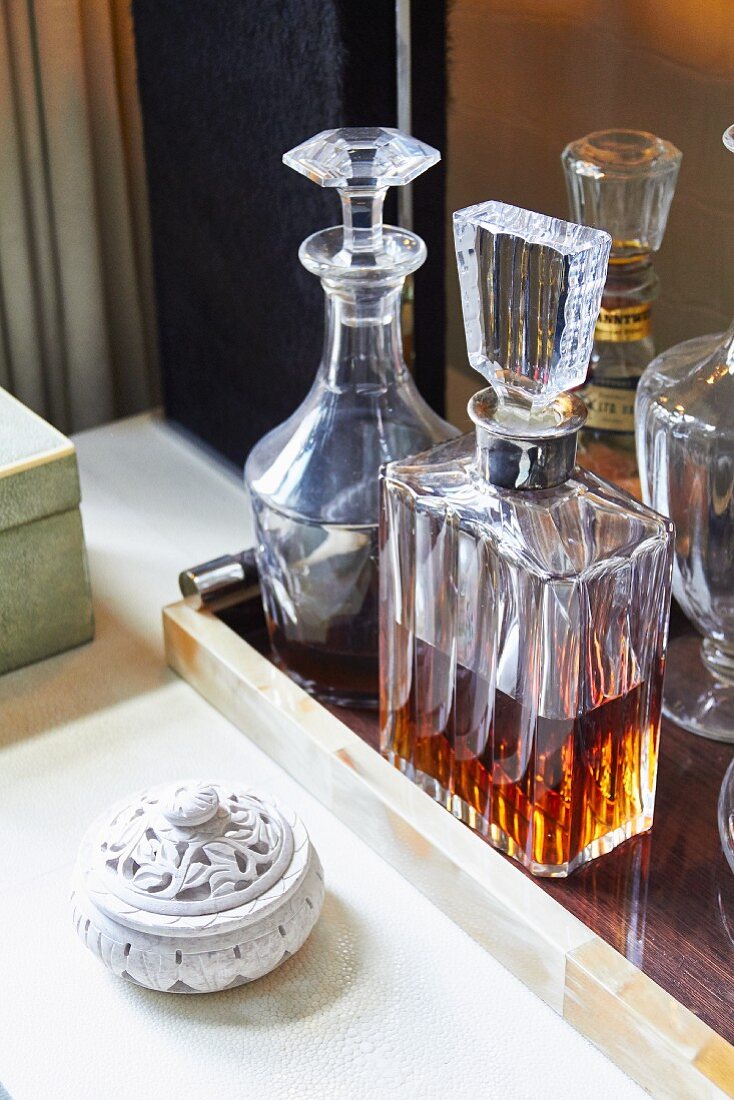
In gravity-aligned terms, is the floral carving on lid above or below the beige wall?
below

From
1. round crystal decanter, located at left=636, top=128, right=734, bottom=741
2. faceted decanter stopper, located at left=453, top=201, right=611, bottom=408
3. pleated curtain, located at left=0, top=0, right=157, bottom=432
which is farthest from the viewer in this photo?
pleated curtain, located at left=0, top=0, right=157, bottom=432

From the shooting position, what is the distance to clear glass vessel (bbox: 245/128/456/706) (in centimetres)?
50

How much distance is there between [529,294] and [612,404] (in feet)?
0.69

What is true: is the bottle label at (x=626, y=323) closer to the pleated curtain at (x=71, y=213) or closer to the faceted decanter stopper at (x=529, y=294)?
the faceted decanter stopper at (x=529, y=294)

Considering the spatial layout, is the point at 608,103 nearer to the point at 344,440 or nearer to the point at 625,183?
the point at 625,183

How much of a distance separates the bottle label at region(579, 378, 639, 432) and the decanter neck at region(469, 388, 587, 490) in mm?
172

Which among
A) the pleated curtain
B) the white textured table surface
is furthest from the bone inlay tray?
the pleated curtain

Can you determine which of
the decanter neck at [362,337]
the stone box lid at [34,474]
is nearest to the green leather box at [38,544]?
the stone box lid at [34,474]

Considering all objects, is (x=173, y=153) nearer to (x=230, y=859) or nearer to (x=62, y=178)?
(x=62, y=178)

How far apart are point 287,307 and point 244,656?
8.1 inches

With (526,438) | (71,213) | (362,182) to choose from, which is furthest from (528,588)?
(71,213)

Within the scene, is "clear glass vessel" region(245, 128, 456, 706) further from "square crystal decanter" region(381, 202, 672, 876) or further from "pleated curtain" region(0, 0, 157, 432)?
"pleated curtain" region(0, 0, 157, 432)

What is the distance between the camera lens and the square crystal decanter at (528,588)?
1.41 feet

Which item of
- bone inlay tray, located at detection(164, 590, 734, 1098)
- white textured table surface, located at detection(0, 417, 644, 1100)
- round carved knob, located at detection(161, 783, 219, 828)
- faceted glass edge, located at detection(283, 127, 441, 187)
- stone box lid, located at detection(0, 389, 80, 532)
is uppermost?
faceted glass edge, located at detection(283, 127, 441, 187)
